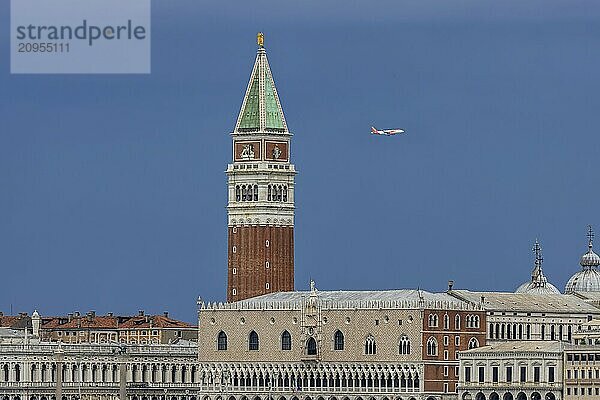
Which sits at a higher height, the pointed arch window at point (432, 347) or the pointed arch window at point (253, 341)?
the pointed arch window at point (253, 341)

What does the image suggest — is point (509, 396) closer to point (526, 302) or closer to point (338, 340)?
point (526, 302)

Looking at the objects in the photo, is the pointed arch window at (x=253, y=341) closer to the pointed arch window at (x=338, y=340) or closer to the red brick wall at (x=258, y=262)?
the pointed arch window at (x=338, y=340)

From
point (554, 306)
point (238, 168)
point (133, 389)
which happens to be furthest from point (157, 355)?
point (554, 306)

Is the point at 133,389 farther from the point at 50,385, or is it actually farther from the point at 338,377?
the point at 338,377

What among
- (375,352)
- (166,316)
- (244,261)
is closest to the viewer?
(375,352)

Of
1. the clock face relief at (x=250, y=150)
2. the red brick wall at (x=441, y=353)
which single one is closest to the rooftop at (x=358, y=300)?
the red brick wall at (x=441, y=353)

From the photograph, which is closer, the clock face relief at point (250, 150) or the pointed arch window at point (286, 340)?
the pointed arch window at point (286, 340)
